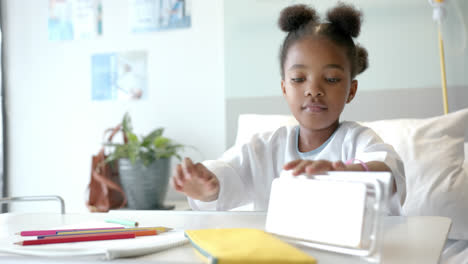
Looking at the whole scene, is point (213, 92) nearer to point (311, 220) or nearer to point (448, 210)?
point (448, 210)

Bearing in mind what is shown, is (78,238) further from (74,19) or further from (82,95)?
(74,19)

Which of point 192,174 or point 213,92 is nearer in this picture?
point 192,174

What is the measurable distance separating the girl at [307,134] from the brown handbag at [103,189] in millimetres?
1163

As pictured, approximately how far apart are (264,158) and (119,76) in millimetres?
1549

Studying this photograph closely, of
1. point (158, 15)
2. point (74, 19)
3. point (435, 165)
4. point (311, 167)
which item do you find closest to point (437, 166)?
point (435, 165)

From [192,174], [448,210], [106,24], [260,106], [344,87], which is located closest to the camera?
[192,174]

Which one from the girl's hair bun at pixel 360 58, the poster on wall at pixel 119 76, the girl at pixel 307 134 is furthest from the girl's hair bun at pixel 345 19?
the poster on wall at pixel 119 76

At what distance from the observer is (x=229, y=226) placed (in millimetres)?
625

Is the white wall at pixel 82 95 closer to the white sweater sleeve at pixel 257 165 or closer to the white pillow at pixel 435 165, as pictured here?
the white pillow at pixel 435 165

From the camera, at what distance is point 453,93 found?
5.53 feet

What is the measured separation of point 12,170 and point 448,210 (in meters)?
2.36

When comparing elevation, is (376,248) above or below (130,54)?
below

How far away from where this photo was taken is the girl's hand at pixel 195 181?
703 millimetres

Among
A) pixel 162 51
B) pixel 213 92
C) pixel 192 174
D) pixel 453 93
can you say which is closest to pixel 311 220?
pixel 192 174
